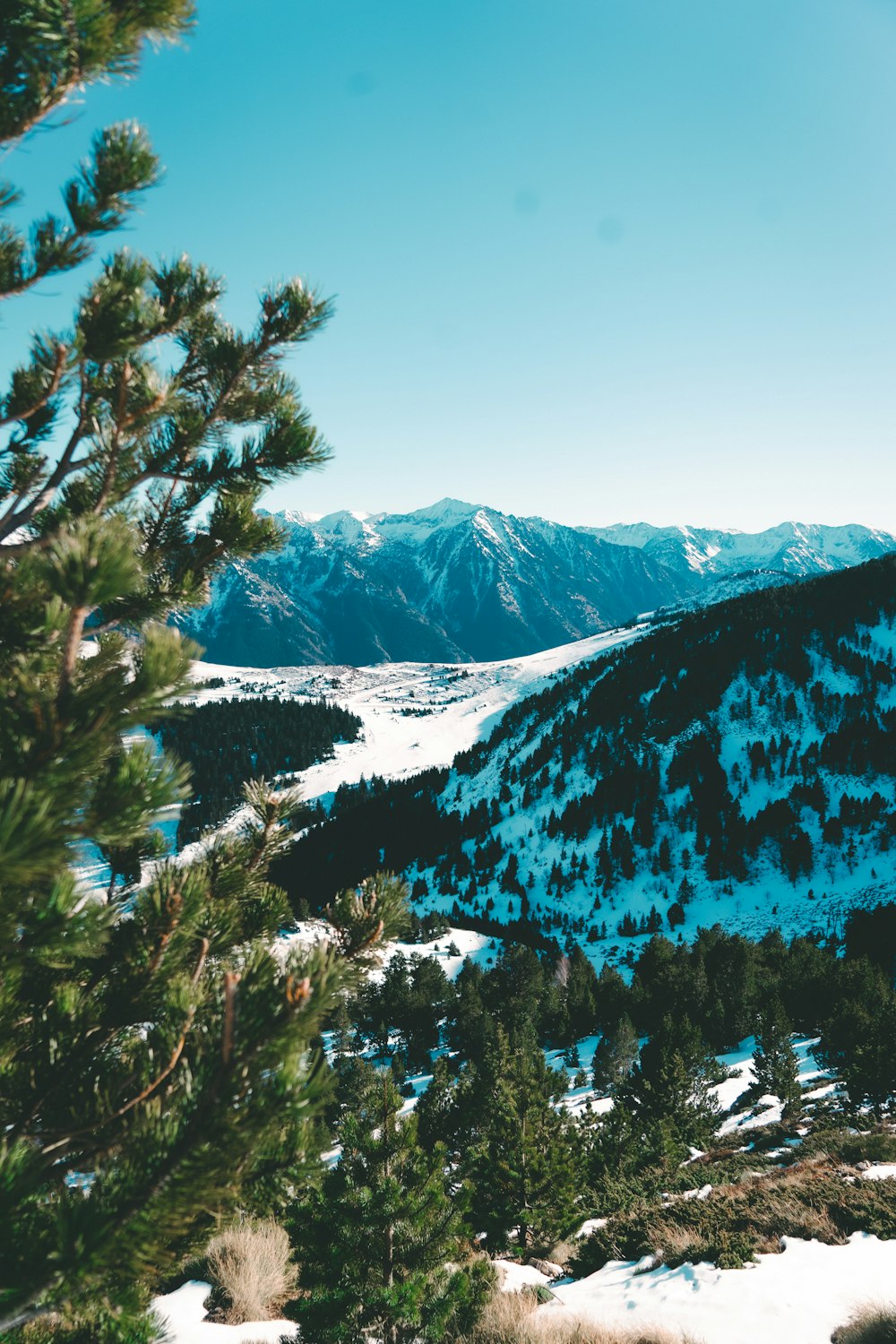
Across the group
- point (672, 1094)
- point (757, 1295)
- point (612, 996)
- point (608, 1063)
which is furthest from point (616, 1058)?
point (757, 1295)

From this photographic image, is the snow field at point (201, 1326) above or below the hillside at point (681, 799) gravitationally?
above

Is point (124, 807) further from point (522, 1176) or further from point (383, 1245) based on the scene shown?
point (522, 1176)

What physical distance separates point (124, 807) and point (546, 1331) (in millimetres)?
8776

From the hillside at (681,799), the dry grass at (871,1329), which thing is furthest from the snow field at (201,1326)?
the hillside at (681,799)

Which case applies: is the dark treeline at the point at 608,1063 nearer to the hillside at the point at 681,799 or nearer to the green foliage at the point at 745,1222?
the green foliage at the point at 745,1222

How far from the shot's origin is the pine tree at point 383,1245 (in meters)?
7.05

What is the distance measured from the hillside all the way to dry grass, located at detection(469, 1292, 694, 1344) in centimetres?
11491

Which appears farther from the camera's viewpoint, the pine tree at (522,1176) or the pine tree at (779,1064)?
the pine tree at (779,1064)

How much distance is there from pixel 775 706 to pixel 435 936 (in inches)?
4486

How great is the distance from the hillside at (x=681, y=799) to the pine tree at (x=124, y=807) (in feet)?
402

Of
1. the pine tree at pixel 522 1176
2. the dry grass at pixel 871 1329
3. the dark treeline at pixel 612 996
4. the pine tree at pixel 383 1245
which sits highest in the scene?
the pine tree at pixel 383 1245

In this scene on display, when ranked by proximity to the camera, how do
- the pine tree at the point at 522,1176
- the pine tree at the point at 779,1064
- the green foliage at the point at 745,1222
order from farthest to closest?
the pine tree at the point at 779,1064 → the pine tree at the point at 522,1176 → the green foliage at the point at 745,1222

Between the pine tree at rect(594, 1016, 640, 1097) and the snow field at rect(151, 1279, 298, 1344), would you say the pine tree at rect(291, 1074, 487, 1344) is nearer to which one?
the snow field at rect(151, 1279, 298, 1344)

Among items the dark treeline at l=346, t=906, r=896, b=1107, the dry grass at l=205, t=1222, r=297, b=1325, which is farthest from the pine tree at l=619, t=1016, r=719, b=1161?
the dry grass at l=205, t=1222, r=297, b=1325
